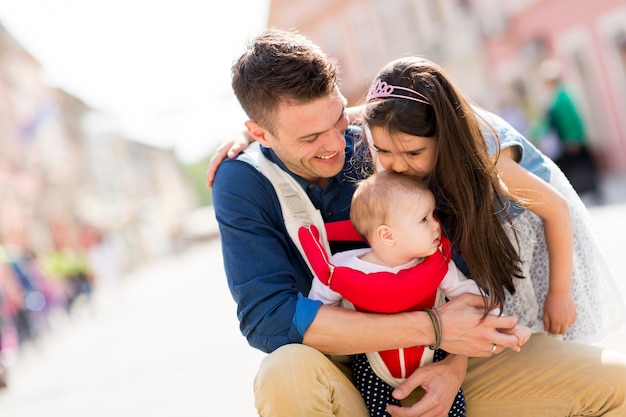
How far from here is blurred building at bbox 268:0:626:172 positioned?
52.3 feet

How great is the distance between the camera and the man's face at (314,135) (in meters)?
3.19

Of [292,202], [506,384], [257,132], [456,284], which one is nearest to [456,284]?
[456,284]

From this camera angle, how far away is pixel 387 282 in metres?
2.82

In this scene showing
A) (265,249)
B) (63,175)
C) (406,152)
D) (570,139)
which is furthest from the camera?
(63,175)

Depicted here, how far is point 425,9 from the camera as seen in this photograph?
25391mm

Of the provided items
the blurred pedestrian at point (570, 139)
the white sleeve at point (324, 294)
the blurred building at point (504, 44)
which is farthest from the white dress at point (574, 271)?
the blurred building at point (504, 44)

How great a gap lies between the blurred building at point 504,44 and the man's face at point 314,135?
1083cm

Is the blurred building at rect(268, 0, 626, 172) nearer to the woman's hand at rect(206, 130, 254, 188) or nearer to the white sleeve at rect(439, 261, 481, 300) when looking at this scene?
the woman's hand at rect(206, 130, 254, 188)

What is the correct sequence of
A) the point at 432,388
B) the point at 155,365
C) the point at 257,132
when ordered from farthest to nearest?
the point at 155,365
the point at 257,132
the point at 432,388

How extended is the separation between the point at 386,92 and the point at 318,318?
81cm

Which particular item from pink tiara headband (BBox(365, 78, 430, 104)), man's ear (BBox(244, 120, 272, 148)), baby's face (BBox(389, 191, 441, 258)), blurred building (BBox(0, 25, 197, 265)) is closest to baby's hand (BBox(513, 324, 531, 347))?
baby's face (BBox(389, 191, 441, 258))

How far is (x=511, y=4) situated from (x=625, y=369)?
17629 millimetres

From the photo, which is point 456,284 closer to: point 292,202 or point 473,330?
point 473,330

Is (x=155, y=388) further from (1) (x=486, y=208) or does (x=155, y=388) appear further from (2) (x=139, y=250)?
(2) (x=139, y=250)
